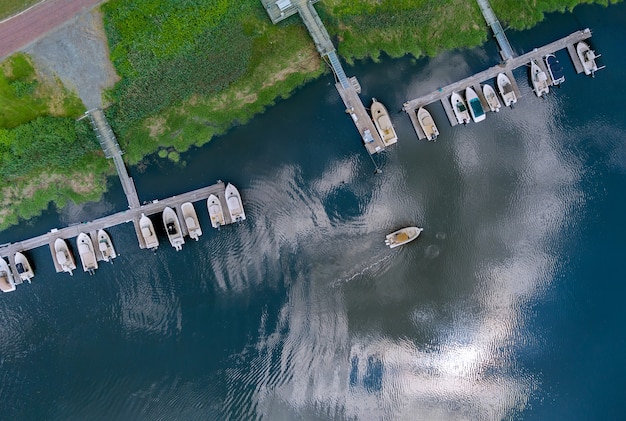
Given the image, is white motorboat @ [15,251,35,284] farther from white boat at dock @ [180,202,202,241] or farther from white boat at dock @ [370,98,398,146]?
white boat at dock @ [370,98,398,146]

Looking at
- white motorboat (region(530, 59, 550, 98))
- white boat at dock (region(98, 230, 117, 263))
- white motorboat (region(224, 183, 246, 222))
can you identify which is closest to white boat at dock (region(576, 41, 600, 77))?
white motorboat (region(530, 59, 550, 98))

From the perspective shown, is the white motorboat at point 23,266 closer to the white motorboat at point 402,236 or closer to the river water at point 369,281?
the river water at point 369,281

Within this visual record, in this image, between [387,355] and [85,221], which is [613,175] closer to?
[387,355]

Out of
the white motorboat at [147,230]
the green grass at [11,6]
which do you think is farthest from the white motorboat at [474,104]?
the green grass at [11,6]

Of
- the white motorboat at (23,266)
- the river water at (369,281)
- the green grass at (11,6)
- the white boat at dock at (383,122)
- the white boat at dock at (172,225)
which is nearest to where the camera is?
the green grass at (11,6)

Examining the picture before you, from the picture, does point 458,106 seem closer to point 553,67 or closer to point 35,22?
point 553,67

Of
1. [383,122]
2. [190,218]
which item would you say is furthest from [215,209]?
[383,122]

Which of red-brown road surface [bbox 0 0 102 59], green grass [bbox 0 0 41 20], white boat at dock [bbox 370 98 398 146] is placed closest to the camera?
green grass [bbox 0 0 41 20]

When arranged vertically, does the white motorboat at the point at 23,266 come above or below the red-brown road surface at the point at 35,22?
below

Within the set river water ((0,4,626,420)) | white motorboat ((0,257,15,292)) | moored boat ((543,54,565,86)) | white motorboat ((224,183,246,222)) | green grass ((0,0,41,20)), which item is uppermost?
green grass ((0,0,41,20))
